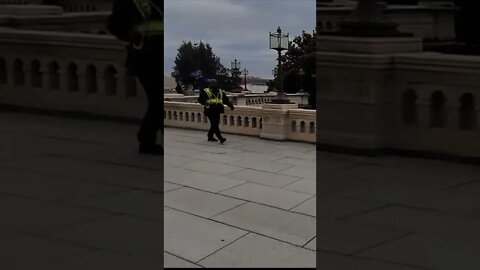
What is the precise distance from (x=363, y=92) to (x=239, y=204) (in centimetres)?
165

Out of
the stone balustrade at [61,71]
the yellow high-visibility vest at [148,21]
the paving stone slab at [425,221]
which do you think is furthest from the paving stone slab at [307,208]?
the stone balustrade at [61,71]

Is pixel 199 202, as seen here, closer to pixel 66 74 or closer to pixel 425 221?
pixel 425 221

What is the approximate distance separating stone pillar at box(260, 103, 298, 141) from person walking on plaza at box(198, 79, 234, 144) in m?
0.08

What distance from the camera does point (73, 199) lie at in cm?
221

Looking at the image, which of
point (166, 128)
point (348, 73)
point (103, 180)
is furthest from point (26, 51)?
point (166, 128)

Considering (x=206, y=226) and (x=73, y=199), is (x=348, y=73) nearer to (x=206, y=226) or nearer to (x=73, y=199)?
(x=73, y=199)

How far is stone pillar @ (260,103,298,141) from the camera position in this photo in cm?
105

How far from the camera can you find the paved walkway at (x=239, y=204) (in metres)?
1.05

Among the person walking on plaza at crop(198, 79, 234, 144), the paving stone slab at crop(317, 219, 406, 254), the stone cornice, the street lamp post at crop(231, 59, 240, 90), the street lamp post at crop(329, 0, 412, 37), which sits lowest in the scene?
the paving stone slab at crop(317, 219, 406, 254)

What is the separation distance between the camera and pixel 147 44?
1.20 meters

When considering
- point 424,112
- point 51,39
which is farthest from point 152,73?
point 51,39

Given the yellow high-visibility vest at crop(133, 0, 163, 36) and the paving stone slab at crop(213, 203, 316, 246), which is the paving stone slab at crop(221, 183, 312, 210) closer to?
the paving stone slab at crop(213, 203, 316, 246)

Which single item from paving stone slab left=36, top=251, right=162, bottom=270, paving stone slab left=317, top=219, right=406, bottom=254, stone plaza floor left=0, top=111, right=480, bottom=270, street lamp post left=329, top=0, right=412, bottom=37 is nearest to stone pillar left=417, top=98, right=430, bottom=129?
stone plaza floor left=0, top=111, right=480, bottom=270

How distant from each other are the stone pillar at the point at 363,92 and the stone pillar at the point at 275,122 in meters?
0.95
